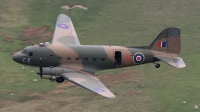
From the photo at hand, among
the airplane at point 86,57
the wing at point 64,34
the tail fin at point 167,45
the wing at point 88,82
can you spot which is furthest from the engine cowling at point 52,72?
the tail fin at point 167,45

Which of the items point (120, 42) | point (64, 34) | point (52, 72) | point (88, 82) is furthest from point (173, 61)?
point (120, 42)

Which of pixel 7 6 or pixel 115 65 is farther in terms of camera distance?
pixel 7 6

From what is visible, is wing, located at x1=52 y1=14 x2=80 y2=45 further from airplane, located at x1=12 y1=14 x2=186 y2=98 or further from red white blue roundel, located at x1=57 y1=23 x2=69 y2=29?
airplane, located at x1=12 y1=14 x2=186 y2=98

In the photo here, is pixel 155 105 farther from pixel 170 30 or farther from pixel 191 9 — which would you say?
pixel 191 9

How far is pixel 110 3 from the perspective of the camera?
254ft

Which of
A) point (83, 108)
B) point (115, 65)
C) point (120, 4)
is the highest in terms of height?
point (120, 4)

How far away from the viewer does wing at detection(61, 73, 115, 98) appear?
141 feet

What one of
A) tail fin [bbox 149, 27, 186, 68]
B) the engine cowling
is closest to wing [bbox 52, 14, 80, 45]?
the engine cowling

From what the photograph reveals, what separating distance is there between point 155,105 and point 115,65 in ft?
22.3

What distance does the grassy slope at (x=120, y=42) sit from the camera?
49.0m

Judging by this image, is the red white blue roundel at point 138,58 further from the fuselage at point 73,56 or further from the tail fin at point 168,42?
the tail fin at point 168,42

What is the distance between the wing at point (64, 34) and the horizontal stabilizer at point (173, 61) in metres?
11.1

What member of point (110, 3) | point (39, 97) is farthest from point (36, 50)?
point (110, 3)

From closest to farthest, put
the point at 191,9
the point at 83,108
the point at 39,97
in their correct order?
the point at 83,108 < the point at 39,97 < the point at 191,9
